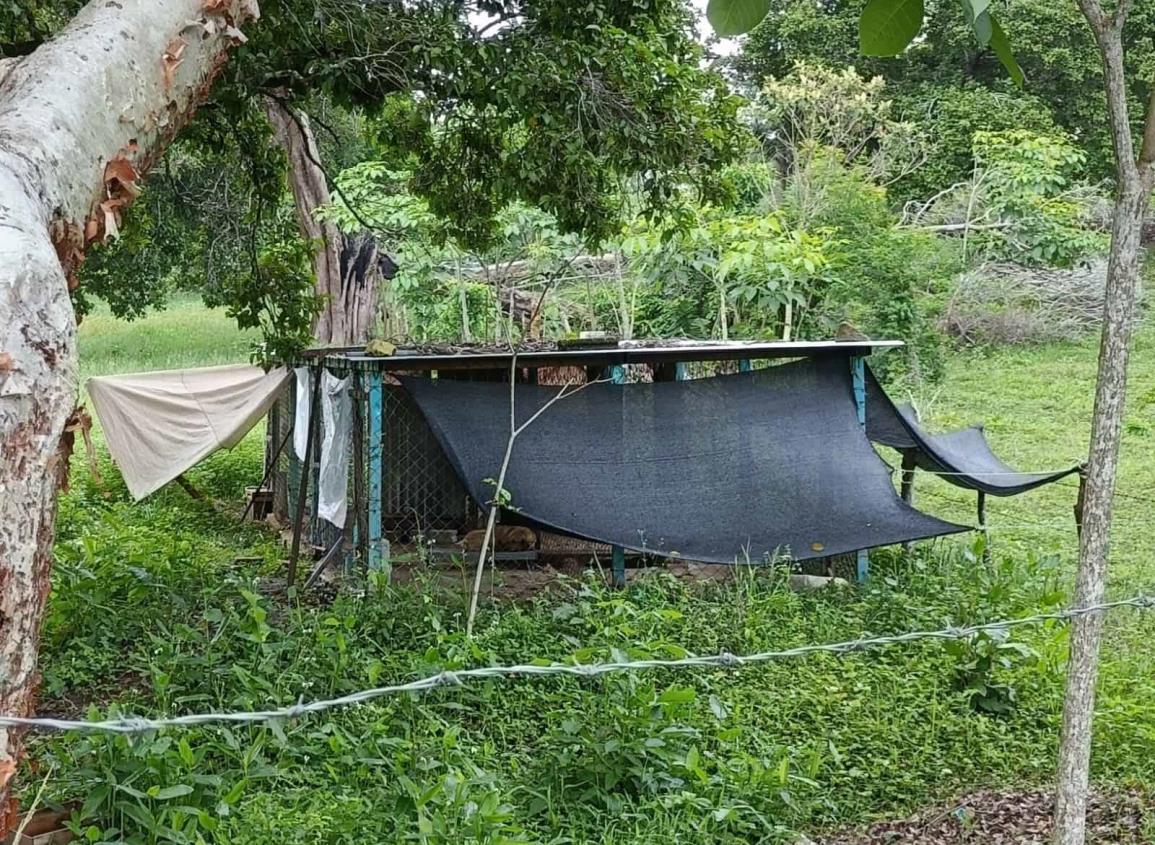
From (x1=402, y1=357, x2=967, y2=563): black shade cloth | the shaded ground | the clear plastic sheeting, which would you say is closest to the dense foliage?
the shaded ground

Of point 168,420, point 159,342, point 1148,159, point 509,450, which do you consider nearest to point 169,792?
point 509,450

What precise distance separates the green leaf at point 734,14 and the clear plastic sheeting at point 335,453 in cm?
453

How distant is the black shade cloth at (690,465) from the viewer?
16.7ft

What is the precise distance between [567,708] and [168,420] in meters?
5.79

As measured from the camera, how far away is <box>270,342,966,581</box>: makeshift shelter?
5.11 m

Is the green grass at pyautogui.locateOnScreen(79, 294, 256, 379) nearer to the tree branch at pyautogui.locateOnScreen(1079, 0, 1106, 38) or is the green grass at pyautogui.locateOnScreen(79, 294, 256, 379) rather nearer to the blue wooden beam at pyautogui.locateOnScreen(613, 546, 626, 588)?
the blue wooden beam at pyautogui.locateOnScreen(613, 546, 626, 588)

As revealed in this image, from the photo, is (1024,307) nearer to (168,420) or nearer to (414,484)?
(414,484)

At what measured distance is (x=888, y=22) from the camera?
155 cm

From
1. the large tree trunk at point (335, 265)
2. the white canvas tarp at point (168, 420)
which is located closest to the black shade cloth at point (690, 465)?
the white canvas tarp at point (168, 420)

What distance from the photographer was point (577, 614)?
15.2ft

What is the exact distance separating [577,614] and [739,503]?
42.9 inches

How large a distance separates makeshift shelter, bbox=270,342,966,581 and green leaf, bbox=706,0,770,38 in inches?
135

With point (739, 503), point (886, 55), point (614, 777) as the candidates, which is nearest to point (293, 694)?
point (614, 777)

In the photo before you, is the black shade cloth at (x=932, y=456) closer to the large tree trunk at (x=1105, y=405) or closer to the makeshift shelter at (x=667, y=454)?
the makeshift shelter at (x=667, y=454)
